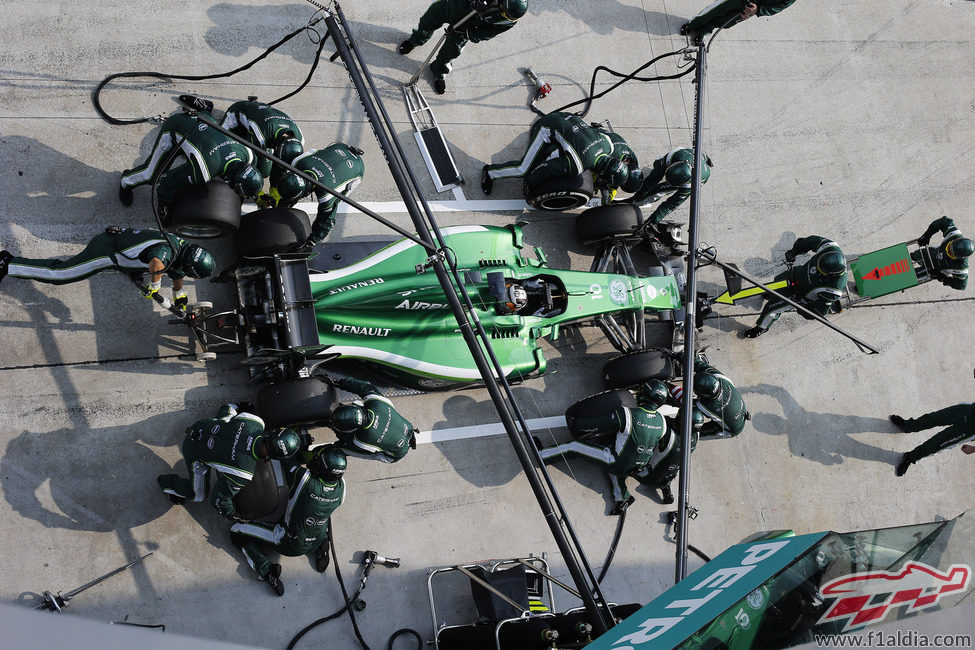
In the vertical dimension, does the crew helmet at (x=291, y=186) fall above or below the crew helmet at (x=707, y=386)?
above

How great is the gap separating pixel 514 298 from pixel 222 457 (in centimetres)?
258

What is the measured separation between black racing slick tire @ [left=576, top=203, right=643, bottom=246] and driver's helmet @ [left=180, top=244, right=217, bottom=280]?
11.9ft

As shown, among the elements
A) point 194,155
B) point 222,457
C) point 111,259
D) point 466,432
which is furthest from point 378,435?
point 194,155

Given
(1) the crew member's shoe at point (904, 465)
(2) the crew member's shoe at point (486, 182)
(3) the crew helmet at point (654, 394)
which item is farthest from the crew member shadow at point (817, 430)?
(2) the crew member's shoe at point (486, 182)

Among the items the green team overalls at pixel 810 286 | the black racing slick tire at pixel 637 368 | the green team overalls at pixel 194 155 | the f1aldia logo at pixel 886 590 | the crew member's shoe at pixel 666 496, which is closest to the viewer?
the f1aldia logo at pixel 886 590

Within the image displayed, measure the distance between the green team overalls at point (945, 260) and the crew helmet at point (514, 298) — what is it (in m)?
4.73

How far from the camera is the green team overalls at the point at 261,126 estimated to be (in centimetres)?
643

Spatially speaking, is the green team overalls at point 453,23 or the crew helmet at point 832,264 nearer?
the green team overalls at point 453,23

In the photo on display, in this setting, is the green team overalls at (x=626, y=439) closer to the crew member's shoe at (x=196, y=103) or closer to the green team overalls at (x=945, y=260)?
the green team overalls at (x=945, y=260)

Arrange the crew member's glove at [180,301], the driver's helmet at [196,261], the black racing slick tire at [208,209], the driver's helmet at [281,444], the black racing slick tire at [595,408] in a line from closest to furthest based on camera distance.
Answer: the driver's helmet at [281,444]
the driver's helmet at [196,261]
the black racing slick tire at [208,209]
the crew member's glove at [180,301]
the black racing slick tire at [595,408]

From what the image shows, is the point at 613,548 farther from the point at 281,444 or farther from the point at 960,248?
the point at 960,248

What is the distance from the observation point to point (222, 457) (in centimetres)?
575

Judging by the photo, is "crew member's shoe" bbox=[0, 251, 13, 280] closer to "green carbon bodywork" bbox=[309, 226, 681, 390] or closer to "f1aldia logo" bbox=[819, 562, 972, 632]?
"green carbon bodywork" bbox=[309, 226, 681, 390]

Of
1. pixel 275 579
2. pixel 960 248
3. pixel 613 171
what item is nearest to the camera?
pixel 275 579
